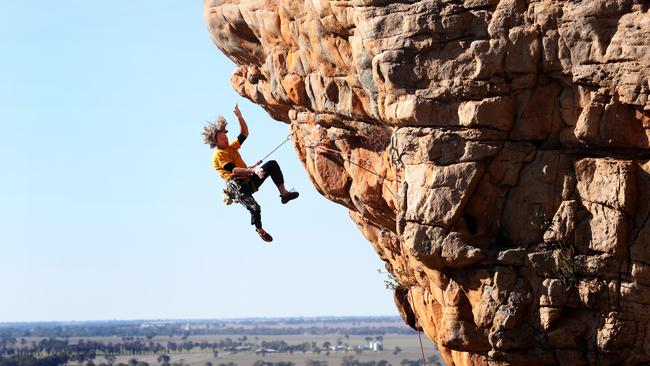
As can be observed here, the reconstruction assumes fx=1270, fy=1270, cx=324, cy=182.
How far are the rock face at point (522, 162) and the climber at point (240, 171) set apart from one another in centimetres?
367

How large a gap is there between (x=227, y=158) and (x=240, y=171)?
1.42 ft

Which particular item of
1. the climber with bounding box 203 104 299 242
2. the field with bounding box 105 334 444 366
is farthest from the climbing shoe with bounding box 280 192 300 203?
the field with bounding box 105 334 444 366

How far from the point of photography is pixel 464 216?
18984 mm

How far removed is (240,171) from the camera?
23.1 meters

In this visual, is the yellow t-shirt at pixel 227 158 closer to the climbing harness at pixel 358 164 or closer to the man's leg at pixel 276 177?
the man's leg at pixel 276 177

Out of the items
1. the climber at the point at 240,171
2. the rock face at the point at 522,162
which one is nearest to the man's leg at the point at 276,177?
the climber at the point at 240,171

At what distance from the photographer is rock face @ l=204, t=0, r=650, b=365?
17.8m

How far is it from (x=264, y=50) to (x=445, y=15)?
6.13 meters

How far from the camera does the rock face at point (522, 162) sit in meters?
17.8

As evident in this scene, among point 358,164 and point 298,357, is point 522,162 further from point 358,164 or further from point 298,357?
point 298,357

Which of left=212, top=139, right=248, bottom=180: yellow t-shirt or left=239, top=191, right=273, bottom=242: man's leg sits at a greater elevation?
left=212, top=139, right=248, bottom=180: yellow t-shirt

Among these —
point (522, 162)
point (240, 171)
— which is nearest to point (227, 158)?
point (240, 171)

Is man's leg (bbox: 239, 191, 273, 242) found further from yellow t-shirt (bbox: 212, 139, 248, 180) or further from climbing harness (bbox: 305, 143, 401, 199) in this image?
climbing harness (bbox: 305, 143, 401, 199)

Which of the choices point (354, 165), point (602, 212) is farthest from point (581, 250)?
point (354, 165)
